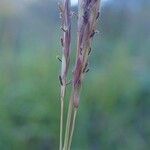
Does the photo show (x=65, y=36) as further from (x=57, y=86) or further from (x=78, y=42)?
(x=57, y=86)

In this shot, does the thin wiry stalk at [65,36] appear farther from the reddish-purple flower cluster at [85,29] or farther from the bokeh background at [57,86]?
the bokeh background at [57,86]

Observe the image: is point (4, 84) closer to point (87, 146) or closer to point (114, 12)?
point (87, 146)

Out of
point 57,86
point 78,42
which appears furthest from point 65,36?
point 57,86

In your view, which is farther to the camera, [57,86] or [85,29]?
[57,86]

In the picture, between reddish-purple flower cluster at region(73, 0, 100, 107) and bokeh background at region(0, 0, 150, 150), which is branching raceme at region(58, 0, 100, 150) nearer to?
reddish-purple flower cluster at region(73, 0, 100, 107)

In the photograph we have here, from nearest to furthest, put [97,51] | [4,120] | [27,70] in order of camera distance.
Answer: [4,120]
[27,70]
[97,51]

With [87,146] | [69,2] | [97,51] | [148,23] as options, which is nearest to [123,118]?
[87,146]

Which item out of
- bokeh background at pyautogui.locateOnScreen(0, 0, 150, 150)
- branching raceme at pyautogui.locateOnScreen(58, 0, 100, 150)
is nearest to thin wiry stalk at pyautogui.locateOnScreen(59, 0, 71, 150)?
branching raceme at pyautogui.locateOnScreen(58, 0, 100, 150)
